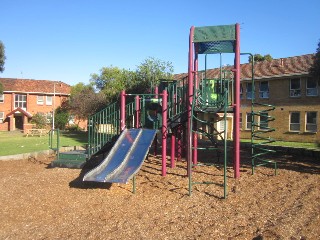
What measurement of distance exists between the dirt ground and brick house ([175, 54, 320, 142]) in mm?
19565

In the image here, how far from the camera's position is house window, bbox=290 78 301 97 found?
29.3 m

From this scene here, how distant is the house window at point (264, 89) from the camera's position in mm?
31725

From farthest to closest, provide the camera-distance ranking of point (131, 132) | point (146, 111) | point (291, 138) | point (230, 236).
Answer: point (291, 138), point (146, 111), point (131, 132), point (230, 236)

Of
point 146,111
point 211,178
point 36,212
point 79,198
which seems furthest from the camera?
point 146,111

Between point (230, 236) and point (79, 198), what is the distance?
4148mm

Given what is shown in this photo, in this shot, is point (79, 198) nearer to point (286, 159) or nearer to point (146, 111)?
point (146, 111)

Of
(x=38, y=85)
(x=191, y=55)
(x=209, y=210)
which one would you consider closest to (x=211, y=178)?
(x=209, y=210)

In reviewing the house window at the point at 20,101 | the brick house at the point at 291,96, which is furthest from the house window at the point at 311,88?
the house window at the point at 20,101

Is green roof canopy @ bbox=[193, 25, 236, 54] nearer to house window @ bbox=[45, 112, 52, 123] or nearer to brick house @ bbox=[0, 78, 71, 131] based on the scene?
brick house @ bbox=[0, 78, 71, 131]

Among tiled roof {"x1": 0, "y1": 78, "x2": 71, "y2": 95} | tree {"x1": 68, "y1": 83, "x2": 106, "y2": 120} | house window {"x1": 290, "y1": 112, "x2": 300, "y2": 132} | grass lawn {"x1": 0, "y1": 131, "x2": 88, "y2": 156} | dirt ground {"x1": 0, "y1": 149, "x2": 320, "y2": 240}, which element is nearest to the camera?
dirt ground {"x1": 0, "y1": 149, "x2": 320, "y2": 240}

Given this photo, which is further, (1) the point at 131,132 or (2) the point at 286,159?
(2) the point at 286,159

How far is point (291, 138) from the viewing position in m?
29.5

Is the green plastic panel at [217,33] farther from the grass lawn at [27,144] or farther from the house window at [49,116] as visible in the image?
the house window at [49,116]

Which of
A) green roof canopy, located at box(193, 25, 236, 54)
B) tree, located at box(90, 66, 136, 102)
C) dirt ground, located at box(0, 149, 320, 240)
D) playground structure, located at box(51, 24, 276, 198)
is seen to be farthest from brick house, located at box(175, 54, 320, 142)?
dirt ground, located at box(0, 149, 320, 240)
